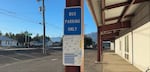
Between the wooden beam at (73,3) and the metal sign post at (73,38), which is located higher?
the wooden beam at (73,3)

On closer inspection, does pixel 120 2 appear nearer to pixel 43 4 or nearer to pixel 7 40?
pixel 43 4

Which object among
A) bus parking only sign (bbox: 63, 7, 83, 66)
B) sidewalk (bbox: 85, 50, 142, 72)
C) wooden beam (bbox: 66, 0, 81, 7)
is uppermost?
wooden beam (bbox: 66, 0, 81, 7)

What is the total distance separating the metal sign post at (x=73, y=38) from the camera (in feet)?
15.4

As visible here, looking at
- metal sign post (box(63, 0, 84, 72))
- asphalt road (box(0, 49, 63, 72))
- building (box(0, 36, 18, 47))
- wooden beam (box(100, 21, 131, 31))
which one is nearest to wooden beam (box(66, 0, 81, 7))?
metal sign post (box(63, 0, 84, 72))

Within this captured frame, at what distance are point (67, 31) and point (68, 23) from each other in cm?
16

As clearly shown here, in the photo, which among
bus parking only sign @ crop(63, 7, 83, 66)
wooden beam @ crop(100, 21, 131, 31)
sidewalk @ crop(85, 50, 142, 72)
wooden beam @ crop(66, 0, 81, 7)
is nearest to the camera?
bus parking only sign @ crop(63, 7, 83, 66)

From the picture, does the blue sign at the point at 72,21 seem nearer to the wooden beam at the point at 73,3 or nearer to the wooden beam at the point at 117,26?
the wooden beam at the point at 73,3

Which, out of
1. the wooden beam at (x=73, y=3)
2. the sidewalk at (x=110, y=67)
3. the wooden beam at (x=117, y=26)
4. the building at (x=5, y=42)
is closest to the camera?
the wooden beam at (x=73, y=3)

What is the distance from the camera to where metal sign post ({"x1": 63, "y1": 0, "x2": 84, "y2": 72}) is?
470 cm

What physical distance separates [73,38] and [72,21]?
1.08ft

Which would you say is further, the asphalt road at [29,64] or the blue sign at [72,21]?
the asphalt road at [29,64]

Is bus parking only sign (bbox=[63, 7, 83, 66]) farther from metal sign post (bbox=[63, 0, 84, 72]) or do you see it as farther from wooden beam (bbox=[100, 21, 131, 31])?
wooden beam (bbox=[100, 21, 131, 31])

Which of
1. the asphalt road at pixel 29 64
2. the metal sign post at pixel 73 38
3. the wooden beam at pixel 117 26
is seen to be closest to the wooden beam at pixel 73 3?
the metal sign post at pixel 73 38

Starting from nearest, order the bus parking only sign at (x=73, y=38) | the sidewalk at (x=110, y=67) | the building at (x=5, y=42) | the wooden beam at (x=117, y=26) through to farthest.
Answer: the bus parking only sign at (x=73, y=38)
the sidewalk at (x=110, y=67)
the wooden beam at (x=117, y=26)
the building at (x=5, y=42)
